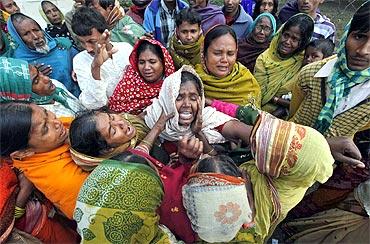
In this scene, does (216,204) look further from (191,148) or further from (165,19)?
(165,19)

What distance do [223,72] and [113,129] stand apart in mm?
1048

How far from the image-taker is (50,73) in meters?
2.90

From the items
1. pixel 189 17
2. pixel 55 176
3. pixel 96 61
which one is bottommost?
pixel 55 176

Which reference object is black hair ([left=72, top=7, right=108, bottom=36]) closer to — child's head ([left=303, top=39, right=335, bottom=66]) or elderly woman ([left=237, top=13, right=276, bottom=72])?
elderly woman ([left=237, top=13, right=276, bottom=72])

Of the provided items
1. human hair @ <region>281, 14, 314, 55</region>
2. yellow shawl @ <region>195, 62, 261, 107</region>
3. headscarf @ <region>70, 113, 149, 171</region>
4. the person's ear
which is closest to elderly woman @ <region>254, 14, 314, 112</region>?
human hair @ <region>281, 14, 314, 55</region>

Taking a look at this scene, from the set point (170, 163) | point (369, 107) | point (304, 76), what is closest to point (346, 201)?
point (369, 107)

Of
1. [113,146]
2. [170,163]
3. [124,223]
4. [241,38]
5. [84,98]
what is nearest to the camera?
[124,223]

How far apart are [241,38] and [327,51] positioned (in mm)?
981

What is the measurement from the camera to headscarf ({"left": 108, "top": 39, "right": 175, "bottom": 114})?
7.95 feet

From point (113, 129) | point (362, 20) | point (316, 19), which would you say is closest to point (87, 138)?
point (113, 129)

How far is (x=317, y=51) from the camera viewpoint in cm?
274

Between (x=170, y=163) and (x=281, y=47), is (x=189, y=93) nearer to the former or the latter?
(x=170, y=163)

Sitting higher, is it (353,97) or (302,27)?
(302,27)

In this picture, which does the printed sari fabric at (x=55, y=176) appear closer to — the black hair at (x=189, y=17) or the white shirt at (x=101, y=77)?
the white shirt at (x=101, y=77)
